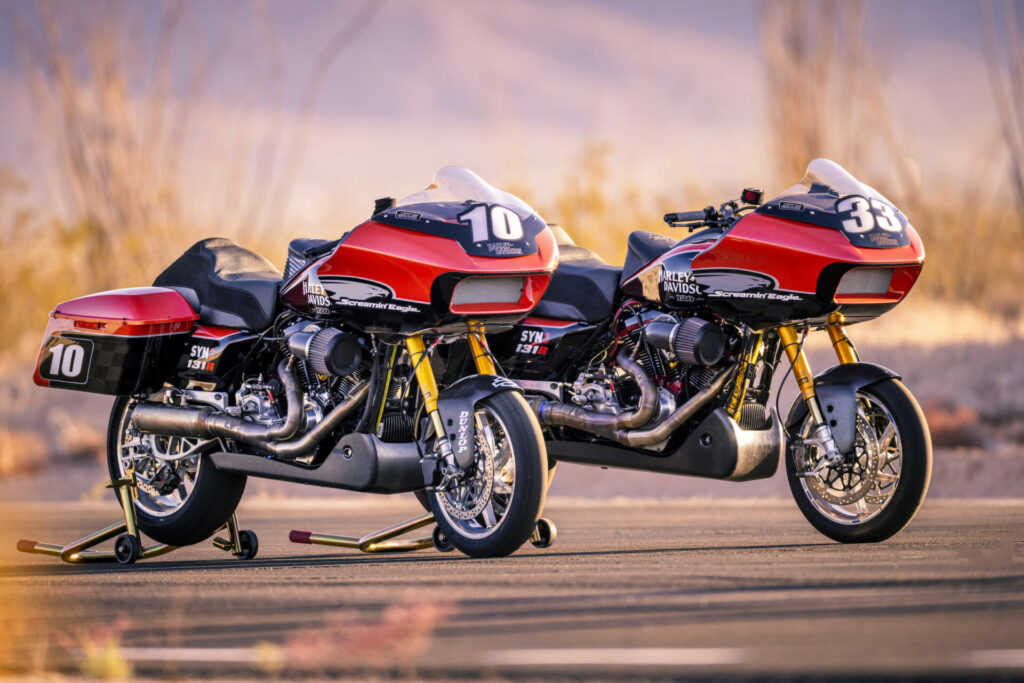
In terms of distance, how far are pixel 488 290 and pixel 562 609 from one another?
2.15 meters

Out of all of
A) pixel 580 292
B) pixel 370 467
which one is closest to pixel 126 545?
pixel 370 467

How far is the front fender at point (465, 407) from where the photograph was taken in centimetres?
721

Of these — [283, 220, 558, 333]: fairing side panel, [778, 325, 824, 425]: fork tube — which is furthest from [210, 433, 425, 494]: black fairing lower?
[778, 325, 824, 425]: fork tube

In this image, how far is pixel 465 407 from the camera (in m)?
7.24

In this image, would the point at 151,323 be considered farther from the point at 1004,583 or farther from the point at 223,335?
the point at 1004,583

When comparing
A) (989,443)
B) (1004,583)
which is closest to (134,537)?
(1004,583)

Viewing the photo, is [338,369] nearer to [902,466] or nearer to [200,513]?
[200,513]

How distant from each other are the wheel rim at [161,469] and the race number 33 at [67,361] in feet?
1.29

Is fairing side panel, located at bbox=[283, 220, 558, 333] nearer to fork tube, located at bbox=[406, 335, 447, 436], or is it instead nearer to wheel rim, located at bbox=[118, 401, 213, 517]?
fork tube, located at bbox=[406, 335, 447, 436]

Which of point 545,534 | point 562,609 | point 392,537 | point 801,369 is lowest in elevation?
point 392,537

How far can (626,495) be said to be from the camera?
13500 millimetres

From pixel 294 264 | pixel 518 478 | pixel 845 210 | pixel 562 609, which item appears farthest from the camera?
pixel 294 264

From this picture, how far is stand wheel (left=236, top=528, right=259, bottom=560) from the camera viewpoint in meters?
8.13

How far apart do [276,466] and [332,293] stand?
35.8 inches
